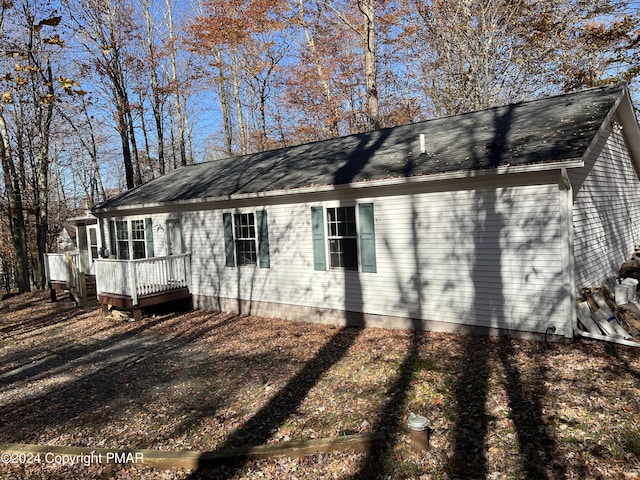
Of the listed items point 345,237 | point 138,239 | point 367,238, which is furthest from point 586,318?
point 138,239

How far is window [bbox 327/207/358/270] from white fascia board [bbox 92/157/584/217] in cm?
56

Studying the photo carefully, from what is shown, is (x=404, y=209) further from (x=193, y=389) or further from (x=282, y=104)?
(x=282, y=104)

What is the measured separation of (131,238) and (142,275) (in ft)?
9.88

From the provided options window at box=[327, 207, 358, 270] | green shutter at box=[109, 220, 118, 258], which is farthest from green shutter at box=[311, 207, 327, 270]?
green shutter at box=[109, 220, 118, 258]

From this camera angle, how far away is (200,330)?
10.6m

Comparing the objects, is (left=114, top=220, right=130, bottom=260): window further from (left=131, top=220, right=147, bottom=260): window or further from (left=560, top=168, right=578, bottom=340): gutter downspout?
(left=560, top=168, right=578, bottom=340): gutter downspout

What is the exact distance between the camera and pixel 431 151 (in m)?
9.02

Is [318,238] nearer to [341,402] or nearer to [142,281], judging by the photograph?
[341,402]

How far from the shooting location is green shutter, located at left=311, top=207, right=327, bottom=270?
383 inches

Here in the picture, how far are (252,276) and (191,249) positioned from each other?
2546 mm

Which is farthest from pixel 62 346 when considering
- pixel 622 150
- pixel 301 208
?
pixel 622 150

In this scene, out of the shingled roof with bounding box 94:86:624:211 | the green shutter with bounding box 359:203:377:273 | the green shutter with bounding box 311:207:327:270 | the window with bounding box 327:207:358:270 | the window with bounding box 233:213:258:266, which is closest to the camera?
the shingled roof with bounding box 94:86:624:211

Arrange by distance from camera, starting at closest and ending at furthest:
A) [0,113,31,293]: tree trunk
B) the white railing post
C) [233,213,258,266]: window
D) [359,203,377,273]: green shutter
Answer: [359,203,377,273]: green shutter, [233,213,258,266]: window, the white railing post, [0,113,31,293]: tree trunk

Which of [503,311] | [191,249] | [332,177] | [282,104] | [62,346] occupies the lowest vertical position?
[62,346]
